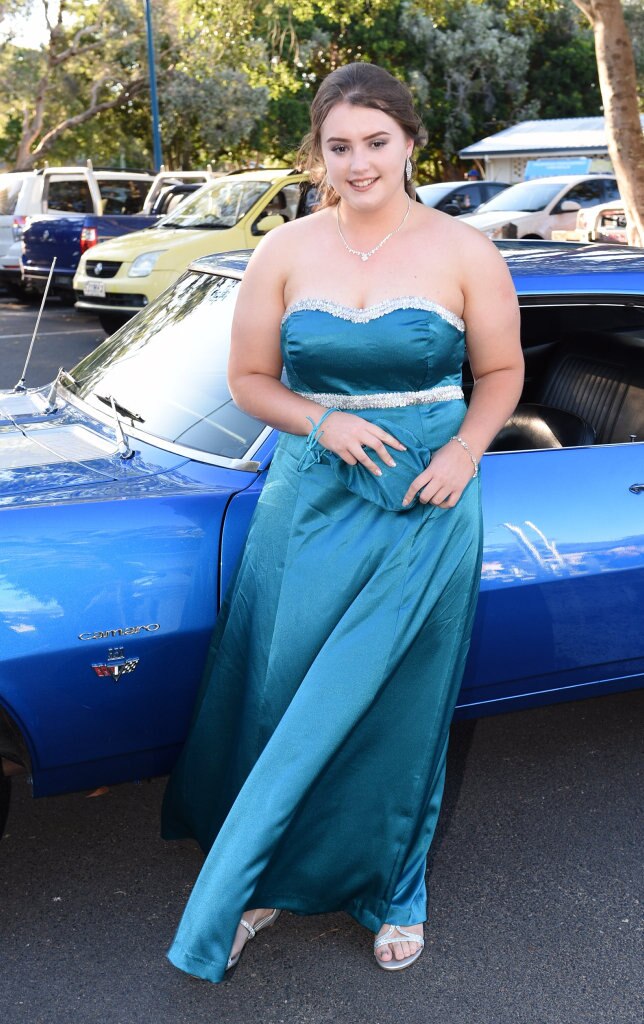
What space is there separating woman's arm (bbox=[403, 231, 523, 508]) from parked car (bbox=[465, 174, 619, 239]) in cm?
1535

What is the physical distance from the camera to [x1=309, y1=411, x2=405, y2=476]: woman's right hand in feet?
8.16

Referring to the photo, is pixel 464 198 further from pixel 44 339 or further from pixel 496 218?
pixel 44 339

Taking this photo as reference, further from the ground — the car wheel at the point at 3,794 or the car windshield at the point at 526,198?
the car wheel at the point at 3,794

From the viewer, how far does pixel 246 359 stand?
2668 mm

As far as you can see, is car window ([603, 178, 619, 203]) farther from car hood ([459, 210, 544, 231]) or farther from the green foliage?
the green foliage

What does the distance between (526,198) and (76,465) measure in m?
17.4

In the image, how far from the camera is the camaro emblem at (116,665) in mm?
2639

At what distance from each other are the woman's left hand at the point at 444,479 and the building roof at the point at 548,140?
113 ft

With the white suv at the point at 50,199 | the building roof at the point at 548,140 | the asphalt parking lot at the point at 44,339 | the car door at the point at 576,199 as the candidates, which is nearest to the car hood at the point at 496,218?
the car door at the point at 576,199

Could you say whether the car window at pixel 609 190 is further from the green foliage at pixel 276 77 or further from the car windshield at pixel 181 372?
the car windshield at pixel 181 372

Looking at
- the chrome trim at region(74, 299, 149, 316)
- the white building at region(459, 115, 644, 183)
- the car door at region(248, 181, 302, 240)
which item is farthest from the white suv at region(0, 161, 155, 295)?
the white building at region(459, 115, 644, 183)

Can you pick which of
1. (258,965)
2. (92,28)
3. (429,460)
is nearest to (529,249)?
(429,460)

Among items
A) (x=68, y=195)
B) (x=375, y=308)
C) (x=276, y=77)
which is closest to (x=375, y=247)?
(x=375, y=308)

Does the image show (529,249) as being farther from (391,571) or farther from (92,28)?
(92,28)
